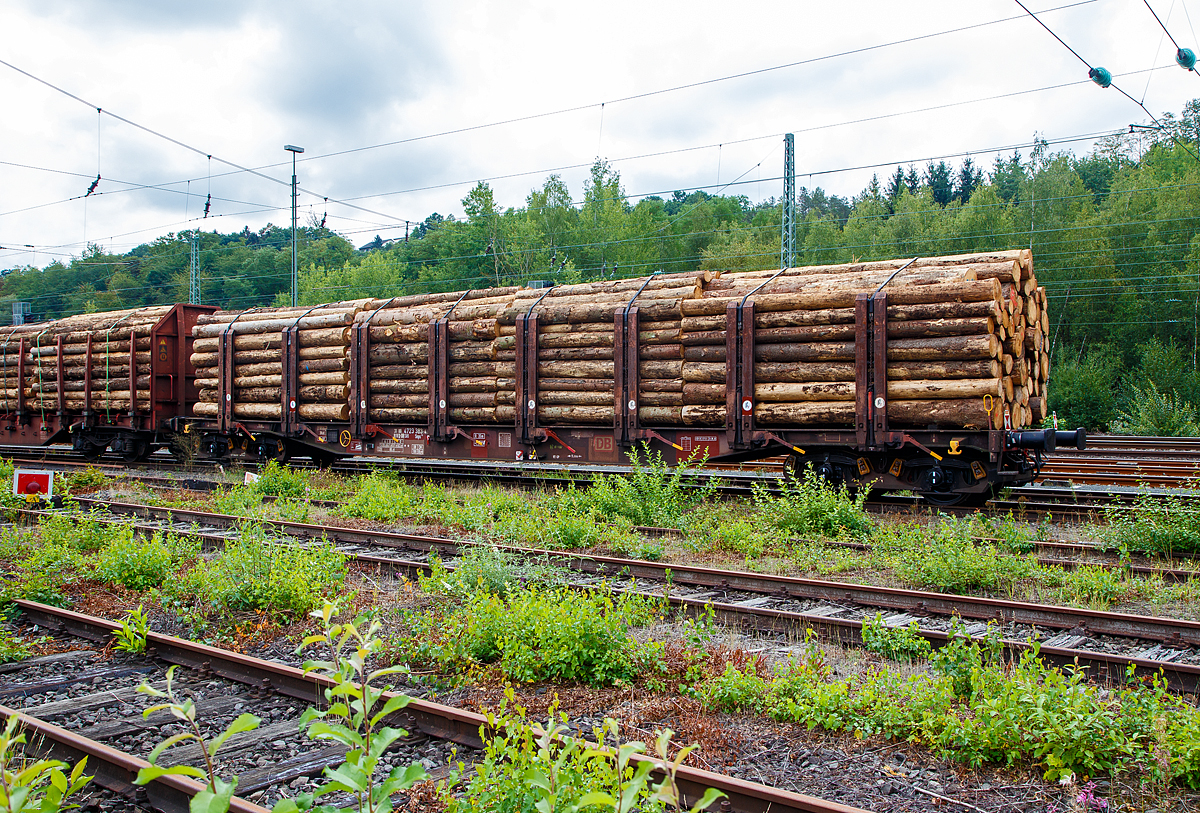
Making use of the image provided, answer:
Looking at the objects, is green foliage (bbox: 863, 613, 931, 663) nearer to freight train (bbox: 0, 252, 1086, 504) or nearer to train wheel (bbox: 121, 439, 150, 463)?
freight train (bbox: 0, 252, 1086, 504)

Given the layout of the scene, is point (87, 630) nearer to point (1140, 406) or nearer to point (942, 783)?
point (942, 783)

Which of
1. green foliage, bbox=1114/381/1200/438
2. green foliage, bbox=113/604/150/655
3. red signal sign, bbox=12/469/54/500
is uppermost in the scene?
green foliage, bbox=1114/381/1200/438

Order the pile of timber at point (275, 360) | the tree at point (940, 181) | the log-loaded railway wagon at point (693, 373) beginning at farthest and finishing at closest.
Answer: the tree at point (940, 181) → the pile of timber at point (275, 360) → the log-loaded railway wagon at point (693, 373)

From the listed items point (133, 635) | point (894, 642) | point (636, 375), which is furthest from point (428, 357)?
point (894, 642)

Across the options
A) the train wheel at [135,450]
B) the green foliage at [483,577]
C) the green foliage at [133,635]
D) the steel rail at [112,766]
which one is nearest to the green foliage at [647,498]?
the green foliage at [483,577]

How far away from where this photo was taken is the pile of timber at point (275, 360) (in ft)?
56.3

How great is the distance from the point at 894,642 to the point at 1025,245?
3923cm

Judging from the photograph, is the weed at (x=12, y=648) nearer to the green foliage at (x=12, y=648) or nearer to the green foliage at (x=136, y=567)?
the green foliage at (x=12, y=648)

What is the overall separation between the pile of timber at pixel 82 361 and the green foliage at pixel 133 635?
50.1 feet

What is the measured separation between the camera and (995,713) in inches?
166

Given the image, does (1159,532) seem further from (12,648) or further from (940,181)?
(940,181)

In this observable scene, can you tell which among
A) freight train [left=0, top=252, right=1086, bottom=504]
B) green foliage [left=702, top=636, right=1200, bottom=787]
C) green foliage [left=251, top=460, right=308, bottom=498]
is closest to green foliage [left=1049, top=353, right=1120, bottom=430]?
freight train [left=0, top=252, right=1086, bottom=504]

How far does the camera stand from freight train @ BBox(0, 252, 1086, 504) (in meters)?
11.4

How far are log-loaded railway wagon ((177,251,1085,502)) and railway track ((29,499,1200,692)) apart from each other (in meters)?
4.70
